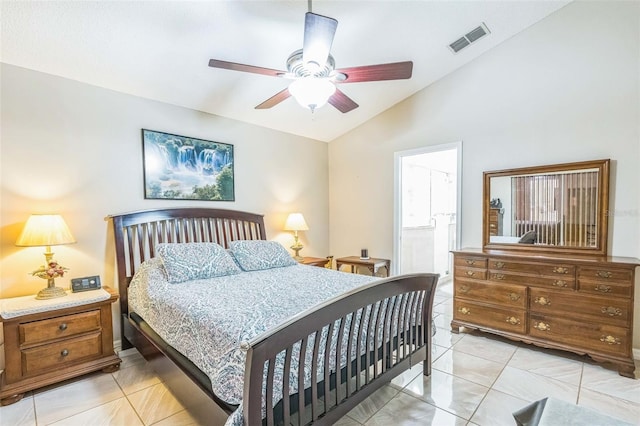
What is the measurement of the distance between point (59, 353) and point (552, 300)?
413cm

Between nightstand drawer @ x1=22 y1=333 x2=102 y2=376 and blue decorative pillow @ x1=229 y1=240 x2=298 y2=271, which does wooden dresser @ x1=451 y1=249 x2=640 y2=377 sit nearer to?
blue decorative pillow @ x1=229 y1=240 x2=298 y2=271

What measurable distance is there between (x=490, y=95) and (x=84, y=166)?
4262mm

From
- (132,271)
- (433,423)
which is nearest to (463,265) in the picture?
(433,423)

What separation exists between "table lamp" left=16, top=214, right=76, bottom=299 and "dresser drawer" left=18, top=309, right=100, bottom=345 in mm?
222

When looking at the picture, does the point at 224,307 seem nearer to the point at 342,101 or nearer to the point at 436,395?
the point at 436,395

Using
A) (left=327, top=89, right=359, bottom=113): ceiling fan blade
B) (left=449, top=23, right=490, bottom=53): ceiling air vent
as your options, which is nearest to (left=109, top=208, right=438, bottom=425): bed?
(left=327, top=89, right=359, bottom=113): ceiling fan blade

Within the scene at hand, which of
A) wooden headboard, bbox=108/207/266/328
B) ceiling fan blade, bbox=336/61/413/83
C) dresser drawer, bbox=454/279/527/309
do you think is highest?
ceiling fan blade, bbox=336/61/413/83

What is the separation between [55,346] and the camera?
235cm

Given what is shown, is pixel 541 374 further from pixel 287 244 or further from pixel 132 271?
pixel 132 271

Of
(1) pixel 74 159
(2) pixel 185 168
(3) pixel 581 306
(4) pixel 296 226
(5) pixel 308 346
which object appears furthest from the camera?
(4) pixel 296 226

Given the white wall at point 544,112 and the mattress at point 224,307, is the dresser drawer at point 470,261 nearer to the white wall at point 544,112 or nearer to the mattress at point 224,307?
the white wall at point 544,112

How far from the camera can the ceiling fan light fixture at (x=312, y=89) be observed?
204cm

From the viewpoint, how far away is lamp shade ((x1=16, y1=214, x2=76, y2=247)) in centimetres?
232

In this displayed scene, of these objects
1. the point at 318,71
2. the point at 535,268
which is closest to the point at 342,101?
the point at 318,71
